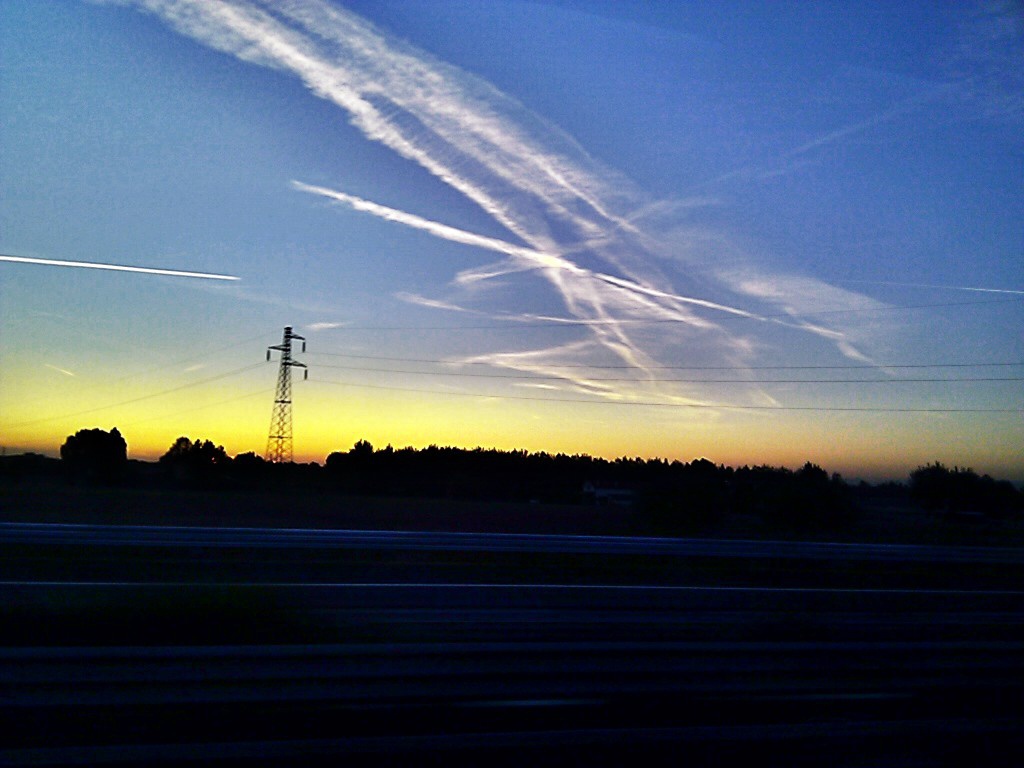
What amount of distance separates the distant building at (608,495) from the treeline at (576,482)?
1.7 inches

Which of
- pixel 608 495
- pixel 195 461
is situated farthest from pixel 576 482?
pixel 195 461

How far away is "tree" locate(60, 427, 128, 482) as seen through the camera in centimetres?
2955

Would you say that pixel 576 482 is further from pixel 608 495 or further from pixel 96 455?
pixel 96 455

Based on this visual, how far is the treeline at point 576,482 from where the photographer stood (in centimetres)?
2706

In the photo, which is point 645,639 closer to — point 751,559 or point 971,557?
point 751,559

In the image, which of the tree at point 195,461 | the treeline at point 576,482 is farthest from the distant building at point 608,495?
the tree at point 195,461

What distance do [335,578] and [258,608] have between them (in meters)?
4.81

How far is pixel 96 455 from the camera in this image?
31172 mm

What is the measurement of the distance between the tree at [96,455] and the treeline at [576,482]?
33 mm

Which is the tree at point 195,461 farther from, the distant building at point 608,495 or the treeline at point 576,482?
the distant building at point 608,495

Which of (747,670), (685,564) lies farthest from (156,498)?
(747,670)

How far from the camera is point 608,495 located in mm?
32656

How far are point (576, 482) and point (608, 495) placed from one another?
160 cm

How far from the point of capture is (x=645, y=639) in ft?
31.0
